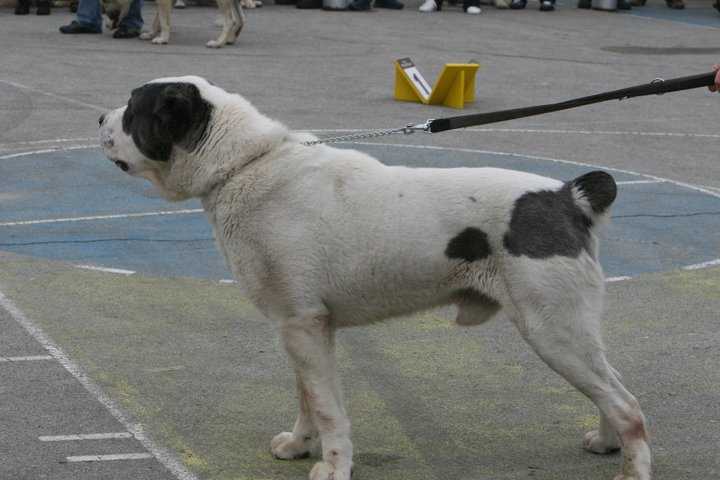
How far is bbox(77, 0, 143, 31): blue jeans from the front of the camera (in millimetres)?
21250

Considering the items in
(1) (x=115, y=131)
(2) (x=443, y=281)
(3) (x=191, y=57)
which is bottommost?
(3) (x=191, y=57)

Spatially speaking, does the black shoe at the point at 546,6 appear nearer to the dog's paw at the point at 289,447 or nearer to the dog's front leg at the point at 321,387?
the dog's paw at the point at 289,447

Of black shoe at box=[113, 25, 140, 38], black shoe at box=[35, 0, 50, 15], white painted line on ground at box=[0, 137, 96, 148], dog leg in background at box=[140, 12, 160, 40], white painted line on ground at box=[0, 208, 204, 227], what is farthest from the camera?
black shoe at box=[35, 0, 50, 15]

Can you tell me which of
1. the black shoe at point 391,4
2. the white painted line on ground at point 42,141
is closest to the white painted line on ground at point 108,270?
the white painted line on ground at point 42,141

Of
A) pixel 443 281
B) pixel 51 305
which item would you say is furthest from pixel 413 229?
pixel 51 305

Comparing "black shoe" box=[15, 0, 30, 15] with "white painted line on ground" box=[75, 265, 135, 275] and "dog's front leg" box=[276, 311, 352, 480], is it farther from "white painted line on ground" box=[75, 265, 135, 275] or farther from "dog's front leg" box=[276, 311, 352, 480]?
"dog's front leg" box=[276, 311, 352, 480]

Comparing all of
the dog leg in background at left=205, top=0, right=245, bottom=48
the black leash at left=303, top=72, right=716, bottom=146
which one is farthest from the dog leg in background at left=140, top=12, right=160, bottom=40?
the black leash at left=303, top=72, right=716, bottom=146

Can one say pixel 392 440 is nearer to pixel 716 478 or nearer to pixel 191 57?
pixel 716 478

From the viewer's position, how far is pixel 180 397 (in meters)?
6.60

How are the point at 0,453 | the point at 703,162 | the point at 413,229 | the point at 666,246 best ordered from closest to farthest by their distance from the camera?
the point at 413,229, the point at 0,453, the point at 666,246, the point at 703,162

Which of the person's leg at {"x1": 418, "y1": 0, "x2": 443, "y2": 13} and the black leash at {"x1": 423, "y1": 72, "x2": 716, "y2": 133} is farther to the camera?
the person's leg at {"x1": 418, "y1": 0, "x2": 443, "y2": 13}

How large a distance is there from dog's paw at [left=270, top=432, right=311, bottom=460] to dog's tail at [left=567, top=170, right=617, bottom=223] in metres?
1.68

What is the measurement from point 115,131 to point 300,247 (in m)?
1.03

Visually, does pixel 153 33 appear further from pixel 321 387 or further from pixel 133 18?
pixel 321 387
